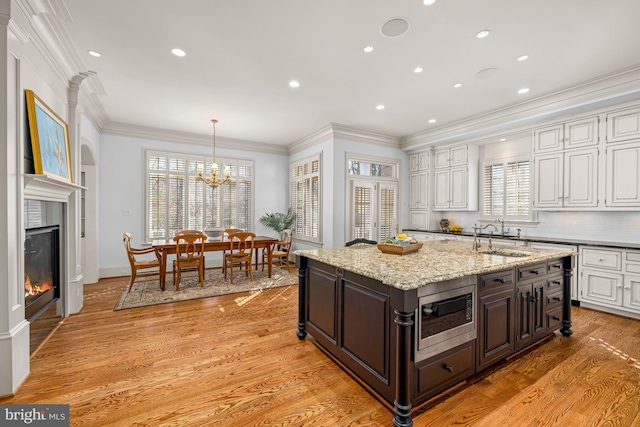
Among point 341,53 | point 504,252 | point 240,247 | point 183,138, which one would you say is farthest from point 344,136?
point 504,252

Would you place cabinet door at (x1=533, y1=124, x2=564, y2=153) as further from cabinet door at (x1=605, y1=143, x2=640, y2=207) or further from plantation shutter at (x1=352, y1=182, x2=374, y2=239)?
plantation shutter at (x1=352, y1=182, x2=374, y2=239)

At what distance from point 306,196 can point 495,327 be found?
4873 millimetres

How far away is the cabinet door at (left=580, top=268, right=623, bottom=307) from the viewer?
11.7ft

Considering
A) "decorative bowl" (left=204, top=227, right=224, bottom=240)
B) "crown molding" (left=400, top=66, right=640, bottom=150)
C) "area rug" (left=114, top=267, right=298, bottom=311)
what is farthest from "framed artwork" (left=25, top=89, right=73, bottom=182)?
"crown molding" (left=400, top=66, right=640, bottom=150)

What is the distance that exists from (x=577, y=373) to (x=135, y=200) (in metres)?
6.99

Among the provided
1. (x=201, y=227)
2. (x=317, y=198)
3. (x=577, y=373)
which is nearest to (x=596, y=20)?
(x=577, y=373)

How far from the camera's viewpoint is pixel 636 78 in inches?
130

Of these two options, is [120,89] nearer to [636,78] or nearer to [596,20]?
[596,20]

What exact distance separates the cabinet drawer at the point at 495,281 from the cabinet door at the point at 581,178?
2836 mm

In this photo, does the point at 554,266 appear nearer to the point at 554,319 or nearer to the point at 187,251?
the point at 554,319

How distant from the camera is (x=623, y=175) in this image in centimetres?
371

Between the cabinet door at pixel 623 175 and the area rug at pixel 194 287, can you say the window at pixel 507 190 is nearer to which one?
the cabinet door at pixel 623 175

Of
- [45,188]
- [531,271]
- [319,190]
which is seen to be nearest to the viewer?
[531,271]

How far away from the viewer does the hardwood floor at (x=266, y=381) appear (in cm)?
183
